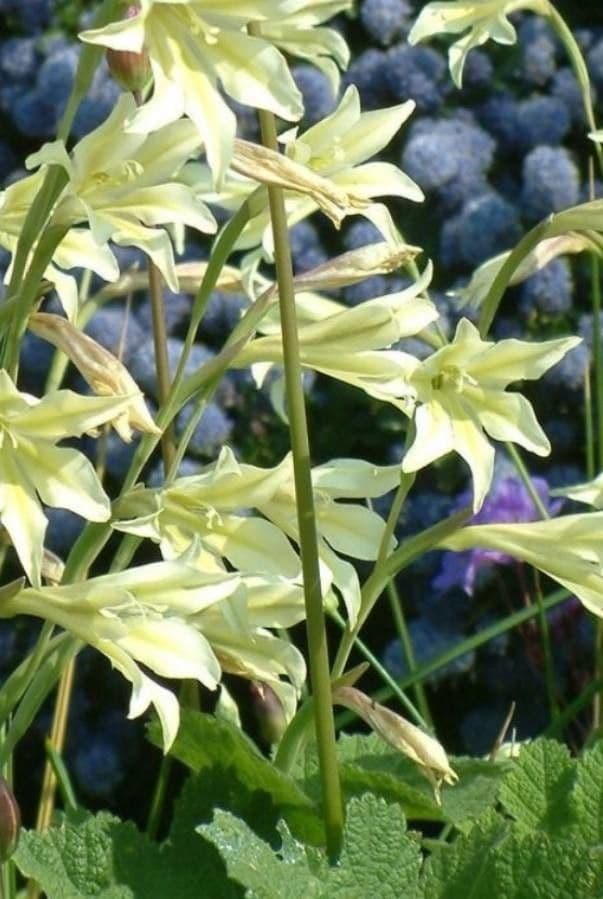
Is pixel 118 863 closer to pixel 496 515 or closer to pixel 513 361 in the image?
pixel 513 361

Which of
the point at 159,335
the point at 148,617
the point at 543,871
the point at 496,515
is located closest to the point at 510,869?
the point at 543,871

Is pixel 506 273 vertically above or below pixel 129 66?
below

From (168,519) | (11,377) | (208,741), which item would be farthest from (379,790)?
(11,377)

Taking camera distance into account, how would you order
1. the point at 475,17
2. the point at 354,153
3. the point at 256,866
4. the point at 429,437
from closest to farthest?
the point at 256,866, the point at 429,437, the point at 354,153, the point at 475,17

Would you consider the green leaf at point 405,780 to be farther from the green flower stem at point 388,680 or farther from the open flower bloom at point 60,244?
the open flower bloom at point 60,244

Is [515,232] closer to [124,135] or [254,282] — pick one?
[254,282]

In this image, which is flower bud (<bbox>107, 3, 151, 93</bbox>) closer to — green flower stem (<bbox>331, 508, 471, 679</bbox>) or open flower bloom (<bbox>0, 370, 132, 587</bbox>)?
open flower bloom (<bbox>0, 370, 132, 587</bbox>)
